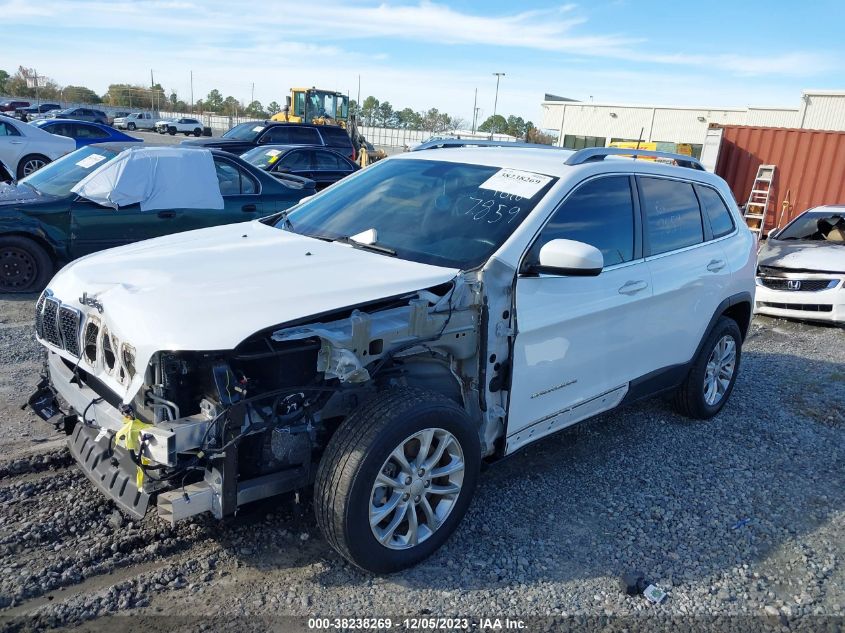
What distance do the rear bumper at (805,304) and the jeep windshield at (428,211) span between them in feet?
18.3

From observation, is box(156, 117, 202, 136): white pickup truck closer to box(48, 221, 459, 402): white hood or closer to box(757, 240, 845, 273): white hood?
box(757, 240, 845, 273): white hood

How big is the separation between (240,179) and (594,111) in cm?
3726

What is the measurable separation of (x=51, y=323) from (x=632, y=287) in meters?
3.16

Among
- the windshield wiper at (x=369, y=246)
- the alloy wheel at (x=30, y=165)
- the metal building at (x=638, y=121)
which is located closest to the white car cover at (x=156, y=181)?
the windshield wiper at (x=369, y=246)

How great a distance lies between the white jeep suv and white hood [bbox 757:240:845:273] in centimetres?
493

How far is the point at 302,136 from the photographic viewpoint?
1828 centimetres

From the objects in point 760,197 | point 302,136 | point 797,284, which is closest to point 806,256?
point 797,284

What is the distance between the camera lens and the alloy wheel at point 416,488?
9.64ft

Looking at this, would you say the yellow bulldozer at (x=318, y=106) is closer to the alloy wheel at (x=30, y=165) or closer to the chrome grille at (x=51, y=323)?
the alloy wheel at (x=30, y=165)

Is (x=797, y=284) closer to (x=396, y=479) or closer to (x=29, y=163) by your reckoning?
(x=396, y=479)

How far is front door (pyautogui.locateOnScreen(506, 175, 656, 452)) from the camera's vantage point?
3.41 m

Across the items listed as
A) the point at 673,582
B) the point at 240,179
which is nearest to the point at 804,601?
the point at 673,582

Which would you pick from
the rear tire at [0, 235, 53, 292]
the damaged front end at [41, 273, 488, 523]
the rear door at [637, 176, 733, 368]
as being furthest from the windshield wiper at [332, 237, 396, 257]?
the rear tire at [0, 235, 53, 292]

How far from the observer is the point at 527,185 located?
145 inches
